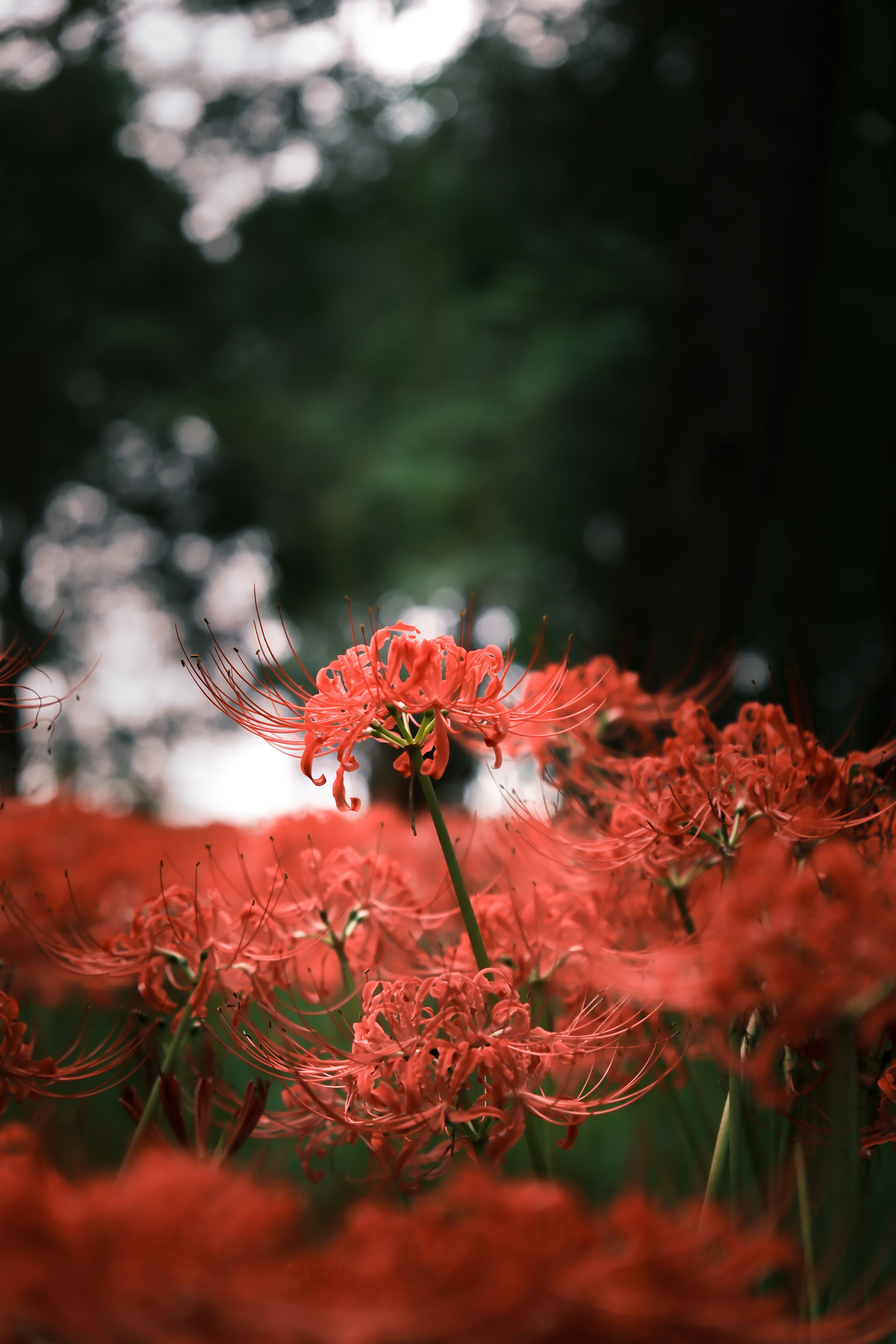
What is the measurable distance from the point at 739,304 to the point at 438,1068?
138 inches

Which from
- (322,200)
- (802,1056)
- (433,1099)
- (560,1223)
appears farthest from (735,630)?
(322,200)

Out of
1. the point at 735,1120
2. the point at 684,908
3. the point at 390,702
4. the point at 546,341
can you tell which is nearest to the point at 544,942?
the point at 684,908

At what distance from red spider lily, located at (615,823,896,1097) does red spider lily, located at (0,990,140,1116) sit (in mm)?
613

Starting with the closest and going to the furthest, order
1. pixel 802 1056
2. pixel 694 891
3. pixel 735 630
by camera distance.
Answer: pixel 802 1056, pixel 694 891, pixel 735 630

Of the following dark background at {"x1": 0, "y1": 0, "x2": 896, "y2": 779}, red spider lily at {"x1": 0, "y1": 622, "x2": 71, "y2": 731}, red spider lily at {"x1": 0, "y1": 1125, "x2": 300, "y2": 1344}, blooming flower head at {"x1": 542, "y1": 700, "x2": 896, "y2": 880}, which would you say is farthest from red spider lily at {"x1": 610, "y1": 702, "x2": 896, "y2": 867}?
dark background at {"x1": 0, "y1": 0, "x2": 896, "y2": 779}

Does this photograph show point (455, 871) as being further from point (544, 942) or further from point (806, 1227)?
point (806, 1227)

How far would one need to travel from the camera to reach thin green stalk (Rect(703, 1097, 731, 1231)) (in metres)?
0.89

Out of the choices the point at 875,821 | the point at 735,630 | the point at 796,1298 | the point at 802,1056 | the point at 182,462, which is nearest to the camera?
the point at 796,1298

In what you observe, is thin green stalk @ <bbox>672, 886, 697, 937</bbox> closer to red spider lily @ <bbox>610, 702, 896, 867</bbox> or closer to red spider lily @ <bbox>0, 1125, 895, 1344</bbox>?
red spider lily @ <bbox>610, 702, 896, 867</bbox>

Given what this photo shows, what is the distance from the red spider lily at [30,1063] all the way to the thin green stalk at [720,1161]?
61 cm

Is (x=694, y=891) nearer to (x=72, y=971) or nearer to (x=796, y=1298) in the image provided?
(x=796, y=1298)

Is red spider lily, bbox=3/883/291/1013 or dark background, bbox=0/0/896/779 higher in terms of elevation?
dark background, bbox=0/0/896/779

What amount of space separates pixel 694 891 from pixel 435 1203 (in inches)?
30.2

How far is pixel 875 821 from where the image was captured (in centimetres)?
109
